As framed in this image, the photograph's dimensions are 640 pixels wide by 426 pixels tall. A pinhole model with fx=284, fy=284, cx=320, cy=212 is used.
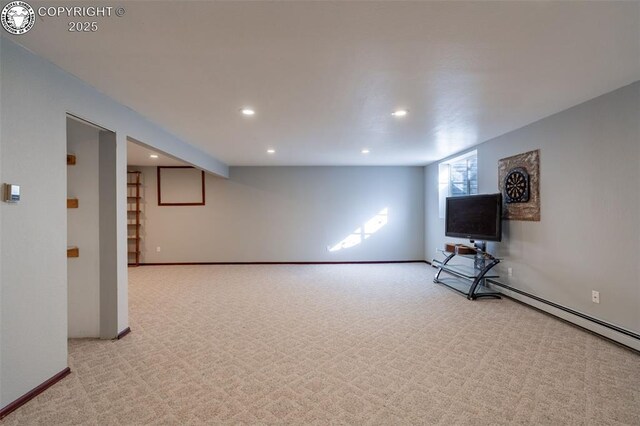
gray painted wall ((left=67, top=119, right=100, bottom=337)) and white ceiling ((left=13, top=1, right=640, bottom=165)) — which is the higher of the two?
white ceiling ((left=13, top=1, right=640, bottom=165))

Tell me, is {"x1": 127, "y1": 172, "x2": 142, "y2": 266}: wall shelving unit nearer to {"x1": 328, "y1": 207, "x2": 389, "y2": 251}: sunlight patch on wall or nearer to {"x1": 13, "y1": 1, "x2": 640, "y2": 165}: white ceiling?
{"x1": 13, "y1": 1, "x2": 640, "y2": 165}: white ceiling

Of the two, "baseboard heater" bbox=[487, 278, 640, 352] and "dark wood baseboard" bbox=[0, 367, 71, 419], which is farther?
"baseboard heater" bbox=[487, 278, 640, 352]

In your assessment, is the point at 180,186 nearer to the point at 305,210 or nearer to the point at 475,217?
the point at 305,210

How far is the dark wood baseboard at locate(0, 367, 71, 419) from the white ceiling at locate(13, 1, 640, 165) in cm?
214

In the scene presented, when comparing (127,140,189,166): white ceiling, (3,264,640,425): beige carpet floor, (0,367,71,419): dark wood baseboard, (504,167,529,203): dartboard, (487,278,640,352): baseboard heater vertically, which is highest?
(127,140,189,166): white ceiling

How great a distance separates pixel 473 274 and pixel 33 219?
542cm

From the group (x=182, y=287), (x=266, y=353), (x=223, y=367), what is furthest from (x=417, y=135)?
(x=182, y=287)

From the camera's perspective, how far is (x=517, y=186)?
3943mm

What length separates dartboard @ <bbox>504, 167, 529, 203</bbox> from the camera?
3814 mm

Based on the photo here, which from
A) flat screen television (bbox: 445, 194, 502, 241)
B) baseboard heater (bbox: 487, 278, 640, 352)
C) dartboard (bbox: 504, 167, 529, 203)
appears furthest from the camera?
flat screen television (bbox: 445, 194, 502, 241)

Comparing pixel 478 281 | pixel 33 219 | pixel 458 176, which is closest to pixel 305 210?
pixel 458 176

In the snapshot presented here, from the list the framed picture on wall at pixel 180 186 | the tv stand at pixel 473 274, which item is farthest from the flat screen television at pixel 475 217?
the framed picture on wall at pixel 180 186

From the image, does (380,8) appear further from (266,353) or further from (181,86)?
(266,353)

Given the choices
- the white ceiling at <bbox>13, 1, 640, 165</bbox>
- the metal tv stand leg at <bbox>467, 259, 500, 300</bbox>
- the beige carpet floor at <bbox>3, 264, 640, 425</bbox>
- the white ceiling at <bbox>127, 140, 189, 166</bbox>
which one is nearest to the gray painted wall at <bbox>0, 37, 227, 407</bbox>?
the white ceiling at <bbox>13, 1, 640, 165</bbox>
